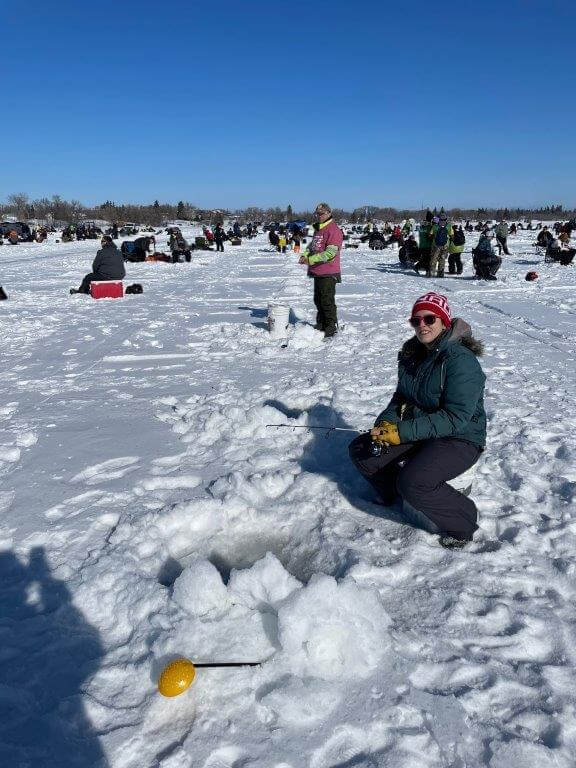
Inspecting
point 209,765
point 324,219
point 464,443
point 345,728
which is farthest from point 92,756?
point 324,219

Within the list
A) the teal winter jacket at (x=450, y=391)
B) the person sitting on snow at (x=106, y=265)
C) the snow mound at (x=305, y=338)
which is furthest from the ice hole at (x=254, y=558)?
the person sitting on snow at (x=106, y=265)

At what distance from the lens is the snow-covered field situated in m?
1.90

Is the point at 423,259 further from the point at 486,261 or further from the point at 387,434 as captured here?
the point at 387,434

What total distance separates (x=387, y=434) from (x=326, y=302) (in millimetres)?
4683

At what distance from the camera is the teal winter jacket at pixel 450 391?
2871 mm

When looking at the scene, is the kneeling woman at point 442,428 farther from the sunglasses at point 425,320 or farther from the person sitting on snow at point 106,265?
the person sitting on snow at point 106,265

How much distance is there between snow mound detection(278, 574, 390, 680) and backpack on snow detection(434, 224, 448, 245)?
45.6 ft

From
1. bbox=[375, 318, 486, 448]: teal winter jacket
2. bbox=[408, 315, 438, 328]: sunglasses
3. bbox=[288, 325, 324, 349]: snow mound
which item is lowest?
bbox=[288, 325, 324, 349]: snow mound

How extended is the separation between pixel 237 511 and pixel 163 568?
61 centimetres

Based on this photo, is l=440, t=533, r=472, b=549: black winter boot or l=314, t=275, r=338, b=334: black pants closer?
l=440, t=533, r=472, b=549: black winter boot

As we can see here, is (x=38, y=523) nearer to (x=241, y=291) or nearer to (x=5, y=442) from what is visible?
(x=5, y=442)

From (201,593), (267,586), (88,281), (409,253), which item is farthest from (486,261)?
(201,593)

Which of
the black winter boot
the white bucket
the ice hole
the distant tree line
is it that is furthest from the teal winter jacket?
the distant tree line

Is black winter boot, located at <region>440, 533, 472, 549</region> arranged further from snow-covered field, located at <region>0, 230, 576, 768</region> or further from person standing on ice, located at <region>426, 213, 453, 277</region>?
person standing on ice, located at <region>426, 213, 453, 277</region>
